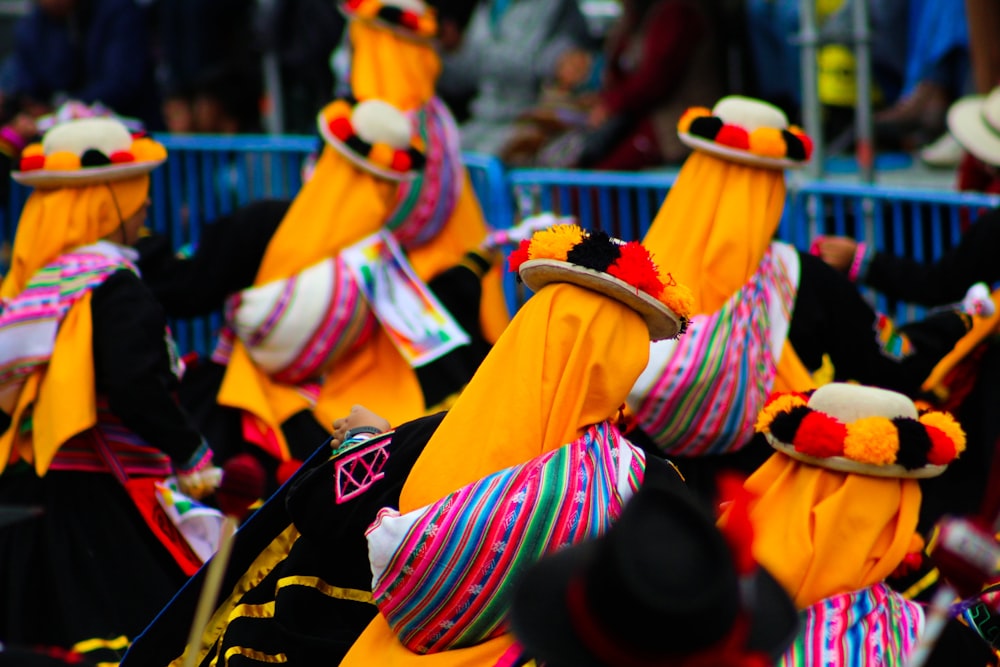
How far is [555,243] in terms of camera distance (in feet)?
9.92

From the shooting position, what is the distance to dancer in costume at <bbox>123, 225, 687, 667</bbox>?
2867 millimetres

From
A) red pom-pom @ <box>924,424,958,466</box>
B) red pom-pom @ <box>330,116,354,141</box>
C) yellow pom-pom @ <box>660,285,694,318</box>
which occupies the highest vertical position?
yellow pom-pom @ <box>660,285,694,318</box>

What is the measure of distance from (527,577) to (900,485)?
1100mm

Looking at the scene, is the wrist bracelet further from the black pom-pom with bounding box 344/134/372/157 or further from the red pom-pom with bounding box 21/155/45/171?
the black pom-pom with bounding box 344/134/372/157

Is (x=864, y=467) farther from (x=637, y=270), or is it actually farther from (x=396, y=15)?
(x=396, y=15)

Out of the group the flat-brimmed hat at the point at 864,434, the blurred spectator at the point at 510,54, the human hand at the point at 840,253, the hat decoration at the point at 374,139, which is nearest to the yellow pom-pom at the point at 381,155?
the hat decoration at the point at 374,139

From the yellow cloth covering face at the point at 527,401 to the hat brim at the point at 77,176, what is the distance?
6.21 ft

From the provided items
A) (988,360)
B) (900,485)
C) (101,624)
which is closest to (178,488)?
(101,624)

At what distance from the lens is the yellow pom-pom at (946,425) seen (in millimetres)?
3070

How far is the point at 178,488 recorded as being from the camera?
430 centimetres

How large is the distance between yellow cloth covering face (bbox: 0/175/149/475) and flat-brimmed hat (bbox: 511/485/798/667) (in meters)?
2.25

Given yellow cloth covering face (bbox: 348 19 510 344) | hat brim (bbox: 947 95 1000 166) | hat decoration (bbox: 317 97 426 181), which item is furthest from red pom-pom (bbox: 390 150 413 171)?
→ hat brim (bbox: 947 95 1000 166)

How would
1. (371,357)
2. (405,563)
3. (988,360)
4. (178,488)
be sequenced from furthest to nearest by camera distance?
(371,357) → (988,360) → (178,488) → (405,563)

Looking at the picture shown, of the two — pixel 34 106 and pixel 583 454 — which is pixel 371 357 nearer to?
pixel 583 454
